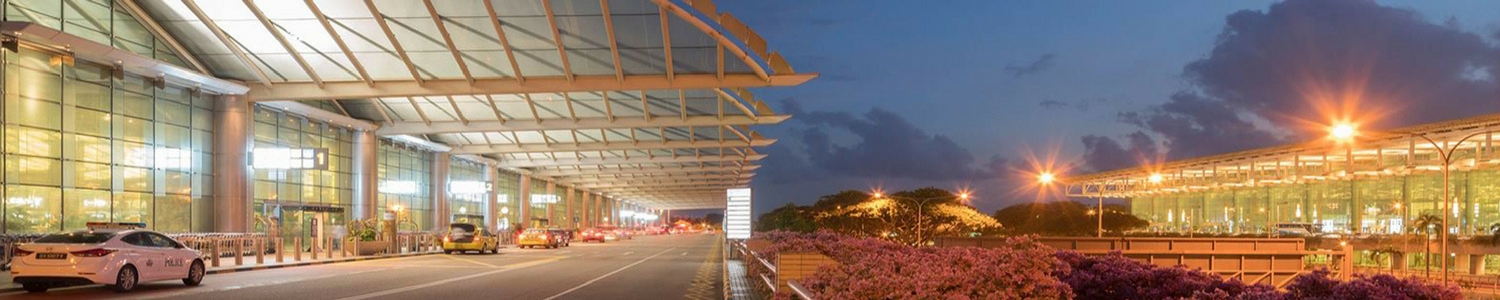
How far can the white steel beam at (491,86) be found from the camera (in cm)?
4484

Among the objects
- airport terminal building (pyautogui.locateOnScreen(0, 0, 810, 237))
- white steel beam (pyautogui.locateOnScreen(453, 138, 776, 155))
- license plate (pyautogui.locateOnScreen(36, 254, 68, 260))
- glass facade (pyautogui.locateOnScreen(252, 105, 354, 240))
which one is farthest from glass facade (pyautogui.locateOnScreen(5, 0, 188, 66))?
white steel beam (pyautogui.locateOnScreen(453, 138, 776, 155))

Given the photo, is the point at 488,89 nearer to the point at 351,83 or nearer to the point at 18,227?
the point at 351,83

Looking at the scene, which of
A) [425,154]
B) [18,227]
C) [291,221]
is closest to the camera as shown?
[18,227]

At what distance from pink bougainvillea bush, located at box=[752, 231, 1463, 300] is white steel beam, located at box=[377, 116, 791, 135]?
42.5 m

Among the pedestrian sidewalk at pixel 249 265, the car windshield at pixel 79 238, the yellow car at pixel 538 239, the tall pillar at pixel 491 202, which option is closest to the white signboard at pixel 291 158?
the pedestrian sidewalk at pixel 249 265

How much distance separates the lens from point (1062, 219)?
120 meters

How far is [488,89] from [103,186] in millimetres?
12934

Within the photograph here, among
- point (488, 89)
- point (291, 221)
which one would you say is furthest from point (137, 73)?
point (291, 221)

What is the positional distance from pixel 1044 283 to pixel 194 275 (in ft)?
65.6

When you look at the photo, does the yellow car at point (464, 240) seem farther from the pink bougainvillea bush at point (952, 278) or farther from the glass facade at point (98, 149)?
the pink bougainvillea bush at point (952, 278)

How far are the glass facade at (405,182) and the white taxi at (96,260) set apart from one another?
119 feet

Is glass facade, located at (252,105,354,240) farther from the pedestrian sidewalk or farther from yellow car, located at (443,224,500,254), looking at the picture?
yellow car, located at (443,224,500,254)

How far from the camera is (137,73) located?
40.2 metres

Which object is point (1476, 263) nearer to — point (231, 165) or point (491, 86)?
point (491, 86)
